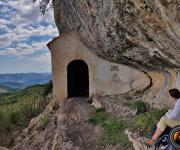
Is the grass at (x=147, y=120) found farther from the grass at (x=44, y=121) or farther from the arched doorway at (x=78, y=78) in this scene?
the arched doorway at (x=78, y=78)

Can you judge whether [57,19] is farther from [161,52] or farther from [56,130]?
[161,52]

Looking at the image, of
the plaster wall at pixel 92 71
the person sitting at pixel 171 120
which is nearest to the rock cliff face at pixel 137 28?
the person sitting at pixel 171 120

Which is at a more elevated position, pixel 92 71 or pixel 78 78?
pixel 92 71

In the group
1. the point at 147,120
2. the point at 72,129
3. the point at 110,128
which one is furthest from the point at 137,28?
the point at 72,129

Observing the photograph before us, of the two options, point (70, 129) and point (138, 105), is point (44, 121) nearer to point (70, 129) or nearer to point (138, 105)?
point (70, 129)

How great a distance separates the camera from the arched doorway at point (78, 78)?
19.5m

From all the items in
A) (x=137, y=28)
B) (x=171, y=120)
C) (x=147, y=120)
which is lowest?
(x=147, y=120)

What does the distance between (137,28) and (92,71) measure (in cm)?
772

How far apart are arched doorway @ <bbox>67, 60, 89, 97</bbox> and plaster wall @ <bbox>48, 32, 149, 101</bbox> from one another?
67.4 inches

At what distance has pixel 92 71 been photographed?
16.8 m

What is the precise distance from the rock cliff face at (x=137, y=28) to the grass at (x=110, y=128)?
2.41m

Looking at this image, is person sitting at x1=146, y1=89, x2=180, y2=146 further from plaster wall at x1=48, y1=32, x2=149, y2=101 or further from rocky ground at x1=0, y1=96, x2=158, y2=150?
plaster wall at x1=48, y1=32, x2=149, y2=101

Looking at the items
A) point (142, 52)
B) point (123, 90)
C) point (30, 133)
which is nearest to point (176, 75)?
point (142, 52)

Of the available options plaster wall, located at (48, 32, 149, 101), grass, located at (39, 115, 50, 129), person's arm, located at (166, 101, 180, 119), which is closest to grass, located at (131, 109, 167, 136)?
person's arm, located at (166, 101, 180, 119)
